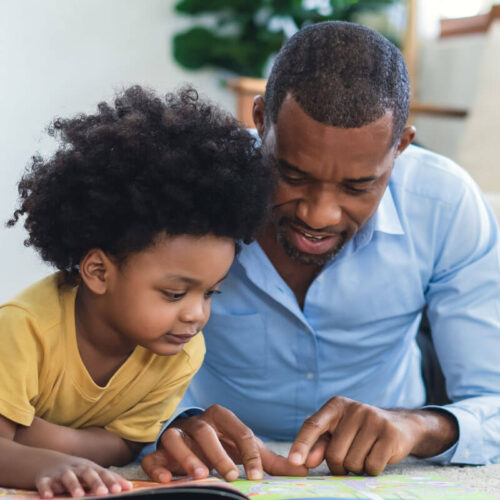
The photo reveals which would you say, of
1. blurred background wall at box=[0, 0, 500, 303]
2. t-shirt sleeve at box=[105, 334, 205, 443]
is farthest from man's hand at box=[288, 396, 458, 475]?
blurred background wall at box=[0, 0, 500, 303]

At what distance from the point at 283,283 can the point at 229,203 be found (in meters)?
0.29

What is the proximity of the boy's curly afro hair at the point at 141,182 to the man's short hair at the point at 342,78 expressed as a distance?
0.33ft

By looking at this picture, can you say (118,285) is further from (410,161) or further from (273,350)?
(410,161)

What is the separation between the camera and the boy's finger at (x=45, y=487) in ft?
2.66

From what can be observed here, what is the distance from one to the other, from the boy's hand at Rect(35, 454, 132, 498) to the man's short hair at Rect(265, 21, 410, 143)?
52 centimetres

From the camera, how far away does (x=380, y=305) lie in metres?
1.31

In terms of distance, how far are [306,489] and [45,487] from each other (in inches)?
10.9

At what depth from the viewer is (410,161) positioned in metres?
1.37

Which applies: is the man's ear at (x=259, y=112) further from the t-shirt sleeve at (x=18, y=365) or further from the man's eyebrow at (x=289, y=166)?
the t-shirt sleeve at (x=18, y=365)

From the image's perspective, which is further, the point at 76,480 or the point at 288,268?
the point at 288,268

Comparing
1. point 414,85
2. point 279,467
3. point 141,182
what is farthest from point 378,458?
point 414,85

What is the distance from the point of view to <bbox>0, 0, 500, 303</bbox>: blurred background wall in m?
2.69

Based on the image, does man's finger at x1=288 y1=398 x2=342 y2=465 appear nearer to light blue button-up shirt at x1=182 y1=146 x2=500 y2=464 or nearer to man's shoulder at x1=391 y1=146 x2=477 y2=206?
light blue button-up shirt at x1=182 y1=146 x2=500 y2=464

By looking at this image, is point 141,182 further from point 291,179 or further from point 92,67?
point 92,67
